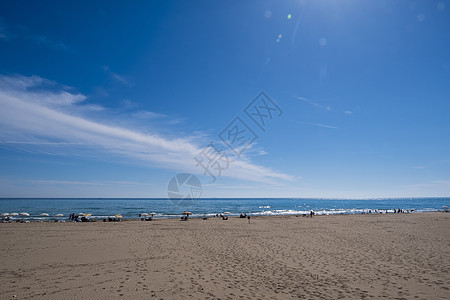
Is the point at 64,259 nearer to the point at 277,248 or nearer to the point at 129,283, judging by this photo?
the point at 129,283

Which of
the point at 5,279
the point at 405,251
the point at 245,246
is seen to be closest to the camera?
the point at 5,279

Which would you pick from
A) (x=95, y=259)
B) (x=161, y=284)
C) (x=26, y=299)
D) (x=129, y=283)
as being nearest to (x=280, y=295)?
(x=161, y=284)

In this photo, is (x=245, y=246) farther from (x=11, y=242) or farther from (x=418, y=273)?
(x=11, y=242)

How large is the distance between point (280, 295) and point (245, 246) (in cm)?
891

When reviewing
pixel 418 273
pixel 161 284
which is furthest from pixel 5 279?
pixel 418 273

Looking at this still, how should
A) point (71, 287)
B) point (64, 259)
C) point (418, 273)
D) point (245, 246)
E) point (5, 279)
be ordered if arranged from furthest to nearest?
point (245, 246), point (64, 259), point (418, 273), point (5, 279), point (71, 287)

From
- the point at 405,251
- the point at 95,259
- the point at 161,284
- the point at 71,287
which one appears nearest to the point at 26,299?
the point at 71,287

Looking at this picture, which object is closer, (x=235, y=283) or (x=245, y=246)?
(x=235, y=283)

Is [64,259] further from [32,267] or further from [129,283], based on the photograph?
[129,283]

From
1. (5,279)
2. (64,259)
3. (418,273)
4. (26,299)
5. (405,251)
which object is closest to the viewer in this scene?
(26,299)

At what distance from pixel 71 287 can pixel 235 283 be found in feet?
20.6

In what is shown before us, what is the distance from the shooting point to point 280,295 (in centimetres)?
815

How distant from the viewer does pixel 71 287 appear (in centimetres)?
880

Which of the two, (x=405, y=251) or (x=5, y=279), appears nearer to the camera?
(x=5, y=279)
